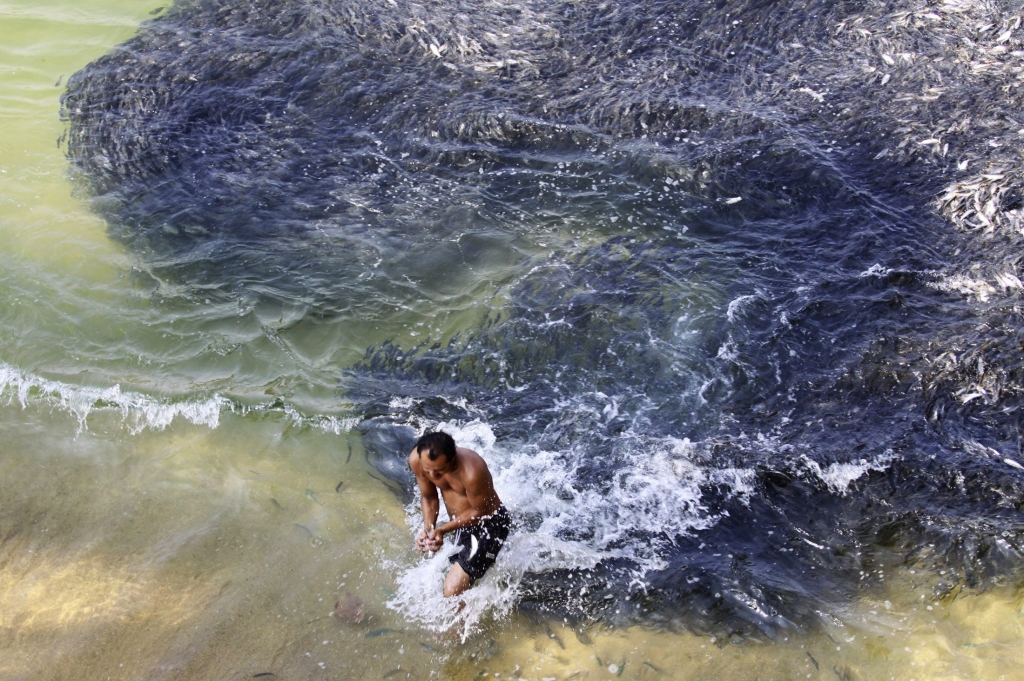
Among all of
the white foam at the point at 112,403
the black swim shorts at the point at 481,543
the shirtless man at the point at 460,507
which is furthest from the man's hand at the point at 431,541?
the white foam at the point at 112,403

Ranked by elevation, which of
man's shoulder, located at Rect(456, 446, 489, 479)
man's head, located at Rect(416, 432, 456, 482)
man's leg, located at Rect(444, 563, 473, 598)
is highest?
man's head, located at Rect(416, 432, 456, 482)

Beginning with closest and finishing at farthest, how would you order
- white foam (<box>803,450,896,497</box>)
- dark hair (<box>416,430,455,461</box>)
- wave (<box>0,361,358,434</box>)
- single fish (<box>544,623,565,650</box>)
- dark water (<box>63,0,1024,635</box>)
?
dark hair (<box>416,430,455,461</box>) < single fish (<box>544,623,565,650</box>) < dark water (<box>63,0,1024,635</box>) < white foam (<box>803,450,896,497</box>) < wave (<box>0,361,358,434</box>)

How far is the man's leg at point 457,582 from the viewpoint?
4.89 metres

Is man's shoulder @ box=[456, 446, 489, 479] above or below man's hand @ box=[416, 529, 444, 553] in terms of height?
above

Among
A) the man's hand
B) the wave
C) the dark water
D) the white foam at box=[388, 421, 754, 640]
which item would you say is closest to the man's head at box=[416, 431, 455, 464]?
the man's hand

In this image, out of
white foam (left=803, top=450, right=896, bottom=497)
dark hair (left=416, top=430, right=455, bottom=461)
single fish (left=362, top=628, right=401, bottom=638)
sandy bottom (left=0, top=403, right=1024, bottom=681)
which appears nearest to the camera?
dark hair (left=416, top=430, right=455, bottom=461)

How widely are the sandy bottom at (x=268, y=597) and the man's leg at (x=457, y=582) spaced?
270 mm

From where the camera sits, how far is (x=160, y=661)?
15.7 ft

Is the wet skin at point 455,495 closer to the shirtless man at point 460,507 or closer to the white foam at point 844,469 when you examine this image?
the shirtless man at point 460,507

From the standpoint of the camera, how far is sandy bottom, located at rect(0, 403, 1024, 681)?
4625mm

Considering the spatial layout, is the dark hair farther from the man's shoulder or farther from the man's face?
the man's shoulder

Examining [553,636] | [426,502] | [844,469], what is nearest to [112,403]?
[426,502]

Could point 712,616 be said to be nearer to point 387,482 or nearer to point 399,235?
point 387,482

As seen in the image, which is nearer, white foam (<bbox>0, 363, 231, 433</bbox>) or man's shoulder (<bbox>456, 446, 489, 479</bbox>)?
man's shoulder (<bbox>456, 446, 489, 479</bbox>)
